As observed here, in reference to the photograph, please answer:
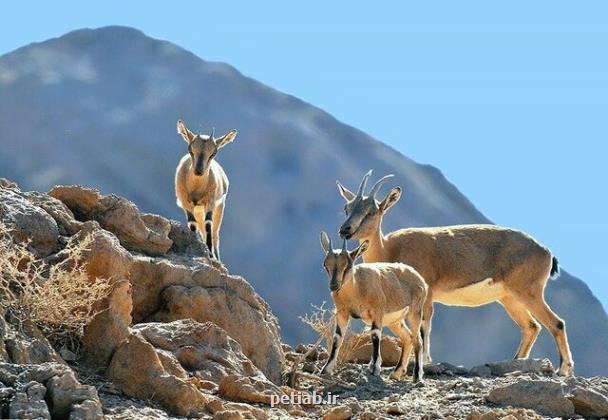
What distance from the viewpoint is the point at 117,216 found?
37.5 ft

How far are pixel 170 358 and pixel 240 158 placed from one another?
73.2 ft

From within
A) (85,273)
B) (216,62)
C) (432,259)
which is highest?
(216,62)

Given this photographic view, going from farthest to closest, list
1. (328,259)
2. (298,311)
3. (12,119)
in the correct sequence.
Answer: (12,119) < (298,311) < (328,259)

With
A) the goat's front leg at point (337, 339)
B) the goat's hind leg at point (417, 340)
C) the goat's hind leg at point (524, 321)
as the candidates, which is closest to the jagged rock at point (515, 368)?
the goat's hind leg at point (417, 340)

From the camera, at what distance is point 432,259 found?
50.0 ft

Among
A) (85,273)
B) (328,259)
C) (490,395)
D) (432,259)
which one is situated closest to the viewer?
(85,273)

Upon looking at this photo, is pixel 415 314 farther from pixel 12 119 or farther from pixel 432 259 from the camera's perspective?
pixel 12 119

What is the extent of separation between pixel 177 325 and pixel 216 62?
2628cm

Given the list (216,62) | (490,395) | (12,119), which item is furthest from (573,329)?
(490,395)

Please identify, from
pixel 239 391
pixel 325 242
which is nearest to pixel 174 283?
pixel 239 391

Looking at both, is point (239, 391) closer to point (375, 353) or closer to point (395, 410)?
Answer: point (395, 410)

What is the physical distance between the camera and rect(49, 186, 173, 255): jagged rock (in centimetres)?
1142

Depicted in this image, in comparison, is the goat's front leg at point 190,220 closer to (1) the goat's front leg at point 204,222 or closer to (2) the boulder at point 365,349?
(1) the goat's front leg at point 204,222

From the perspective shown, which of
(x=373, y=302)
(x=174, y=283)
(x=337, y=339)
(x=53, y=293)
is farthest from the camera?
(x=373, y=302)
